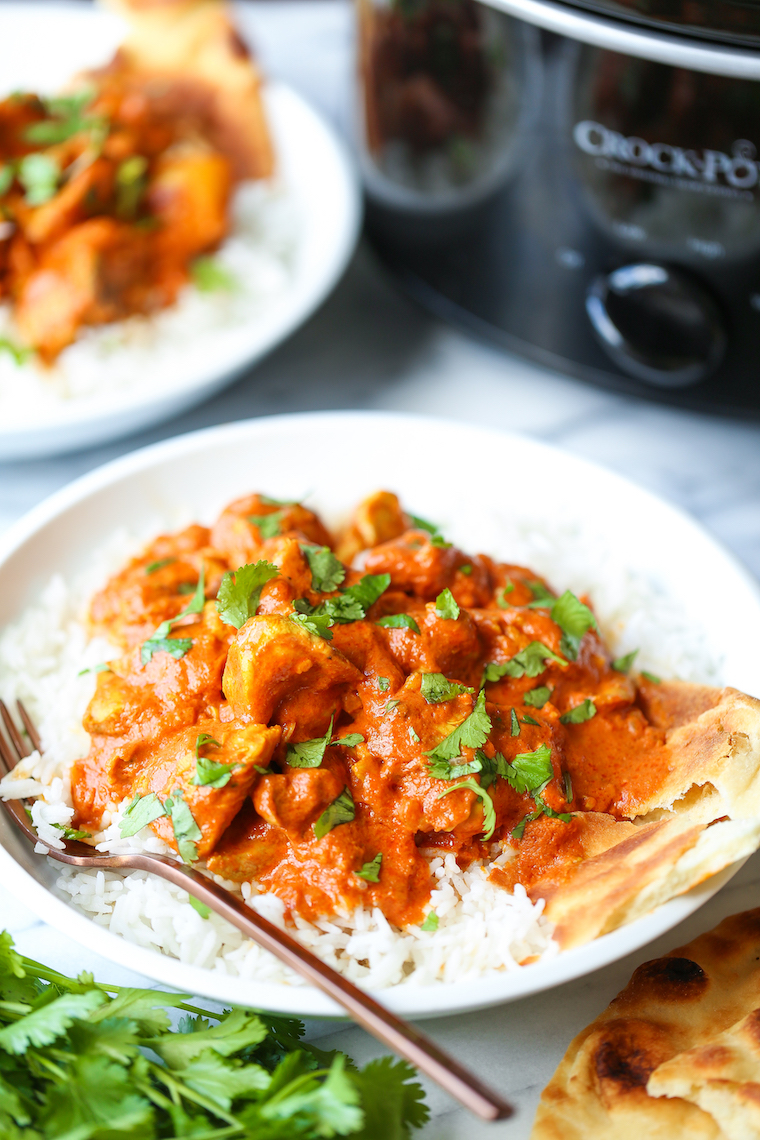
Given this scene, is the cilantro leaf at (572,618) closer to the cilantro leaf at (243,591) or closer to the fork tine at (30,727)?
the cilantro leaf at (243,591)

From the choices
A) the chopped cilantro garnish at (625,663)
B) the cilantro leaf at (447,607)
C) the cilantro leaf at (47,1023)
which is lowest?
the chopped cilantro garnish at (625,663)

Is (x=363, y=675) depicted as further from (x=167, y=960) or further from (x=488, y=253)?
(x=488, y=253)

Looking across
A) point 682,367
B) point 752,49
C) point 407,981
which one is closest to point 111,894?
point 407,981

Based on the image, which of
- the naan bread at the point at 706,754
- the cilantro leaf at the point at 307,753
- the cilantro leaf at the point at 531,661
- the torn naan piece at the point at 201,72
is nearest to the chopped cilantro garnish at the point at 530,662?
the cilantro leaf at the point at 531,661

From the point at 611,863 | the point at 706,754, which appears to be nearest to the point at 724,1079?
the point at 611,863

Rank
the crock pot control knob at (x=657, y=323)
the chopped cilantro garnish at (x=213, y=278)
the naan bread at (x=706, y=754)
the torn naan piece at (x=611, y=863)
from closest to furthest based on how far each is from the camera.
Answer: the torn naan piece at (x=611, y=863) → the naan bread at (x=706, y=754) → the crock pot control knob at (x=657, y=323) → the chopped cilantro garnish at (x=213, y=278)

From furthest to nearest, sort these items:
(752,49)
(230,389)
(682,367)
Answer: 1. (230,389)
2. (682,367)
3. (752,49)

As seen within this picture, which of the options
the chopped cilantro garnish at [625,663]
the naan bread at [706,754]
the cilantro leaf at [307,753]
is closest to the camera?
the naan bread at [706,754]

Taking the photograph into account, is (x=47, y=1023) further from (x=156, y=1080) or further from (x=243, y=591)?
(x=243, y=591)
